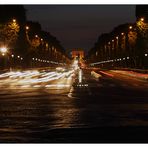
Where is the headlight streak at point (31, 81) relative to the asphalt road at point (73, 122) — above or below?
below

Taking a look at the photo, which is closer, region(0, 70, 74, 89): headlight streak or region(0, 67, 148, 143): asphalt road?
region(0, 67, 148, 143): asphalt road

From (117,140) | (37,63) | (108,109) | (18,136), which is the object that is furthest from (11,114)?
(37,63)

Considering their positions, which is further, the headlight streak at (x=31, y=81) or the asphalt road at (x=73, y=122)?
the headlight streak at (x=31, y=81)

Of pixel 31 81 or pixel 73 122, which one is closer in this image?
pixel 73 122

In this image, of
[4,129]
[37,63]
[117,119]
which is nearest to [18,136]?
[4,129]

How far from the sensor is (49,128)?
15148 mm

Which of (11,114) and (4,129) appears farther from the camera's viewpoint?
(11,114)

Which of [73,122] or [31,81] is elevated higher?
[73,122]

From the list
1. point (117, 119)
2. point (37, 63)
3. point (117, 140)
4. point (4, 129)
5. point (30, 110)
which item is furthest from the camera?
point (37, 63)

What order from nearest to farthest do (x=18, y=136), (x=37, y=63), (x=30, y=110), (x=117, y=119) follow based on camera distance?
(x=18, y=136), (x=117, y=119), (x=30, y=110), (x=37, y=63)

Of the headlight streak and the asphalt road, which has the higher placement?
the asphalt road
